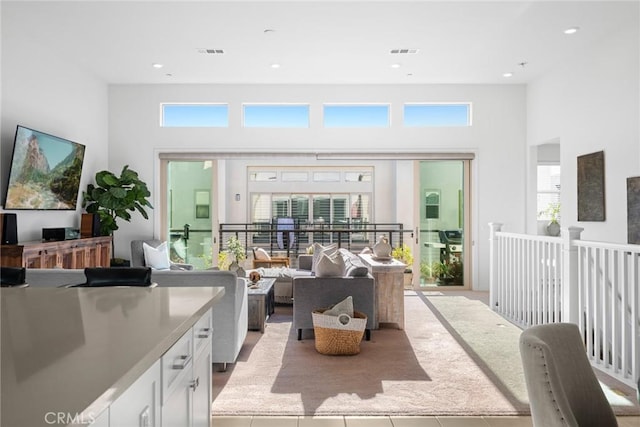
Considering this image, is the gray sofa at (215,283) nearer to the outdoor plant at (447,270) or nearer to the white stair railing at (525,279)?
the white stair railing at (525,279)

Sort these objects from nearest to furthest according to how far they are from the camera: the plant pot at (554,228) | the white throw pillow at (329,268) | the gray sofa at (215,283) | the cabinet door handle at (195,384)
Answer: the cabinet door handle at (195,384), the gray sofa at (215,283), the white throw pillow at (329,268), the plant pot at (554,228)

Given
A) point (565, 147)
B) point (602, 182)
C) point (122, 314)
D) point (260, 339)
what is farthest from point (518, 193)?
point (122, 314)

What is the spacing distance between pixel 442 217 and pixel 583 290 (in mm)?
3402

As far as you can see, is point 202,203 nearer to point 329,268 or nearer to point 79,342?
point 329,268

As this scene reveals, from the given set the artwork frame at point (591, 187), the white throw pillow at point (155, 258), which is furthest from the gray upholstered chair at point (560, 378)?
the white throw pillow at point (155, 258)

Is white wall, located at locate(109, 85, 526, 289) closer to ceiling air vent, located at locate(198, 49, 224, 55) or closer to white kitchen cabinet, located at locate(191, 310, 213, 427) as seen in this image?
ceiling air vent, located at locate(198, 49, 224, 55)

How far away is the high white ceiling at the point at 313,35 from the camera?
427 cm

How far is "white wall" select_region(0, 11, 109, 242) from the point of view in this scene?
453cm

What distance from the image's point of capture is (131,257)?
6.59m

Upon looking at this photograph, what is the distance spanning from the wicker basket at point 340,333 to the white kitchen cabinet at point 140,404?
8.07 ft

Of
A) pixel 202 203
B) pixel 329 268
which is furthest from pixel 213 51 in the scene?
pixel 329 268

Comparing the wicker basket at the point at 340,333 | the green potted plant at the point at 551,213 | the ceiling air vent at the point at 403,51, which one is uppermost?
the ceiling air vent at the point at 403,51

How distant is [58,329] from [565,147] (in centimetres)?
613

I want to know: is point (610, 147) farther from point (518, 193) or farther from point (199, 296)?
point (199, 296)
